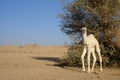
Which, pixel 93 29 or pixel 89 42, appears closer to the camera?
pixel 89 42

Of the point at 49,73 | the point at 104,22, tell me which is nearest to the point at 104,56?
→ the point at 104,22

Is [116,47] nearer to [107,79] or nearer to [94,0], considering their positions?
[94,0]

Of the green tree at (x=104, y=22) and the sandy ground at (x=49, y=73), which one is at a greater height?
the green tree at (x=104, y=22)

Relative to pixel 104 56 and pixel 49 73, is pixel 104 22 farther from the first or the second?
pixel 49 73

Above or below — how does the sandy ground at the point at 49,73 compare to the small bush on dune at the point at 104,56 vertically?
below

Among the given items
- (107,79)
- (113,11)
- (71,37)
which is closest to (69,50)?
(71,37)

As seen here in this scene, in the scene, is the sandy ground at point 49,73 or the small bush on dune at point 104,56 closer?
the sandy ground at point 49,73

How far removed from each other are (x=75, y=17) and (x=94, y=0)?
1977 millimetres

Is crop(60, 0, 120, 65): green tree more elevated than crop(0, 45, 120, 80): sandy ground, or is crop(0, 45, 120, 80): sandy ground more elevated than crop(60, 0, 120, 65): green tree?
crop(60, 0, 120, 65): green tree

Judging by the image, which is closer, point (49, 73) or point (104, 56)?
point (49, 73)

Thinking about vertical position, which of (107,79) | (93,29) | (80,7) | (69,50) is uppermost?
(80,7)

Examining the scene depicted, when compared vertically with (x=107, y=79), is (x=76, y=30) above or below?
above

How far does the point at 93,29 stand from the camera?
23.3 metres

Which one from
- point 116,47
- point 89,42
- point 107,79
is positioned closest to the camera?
point 107,79
